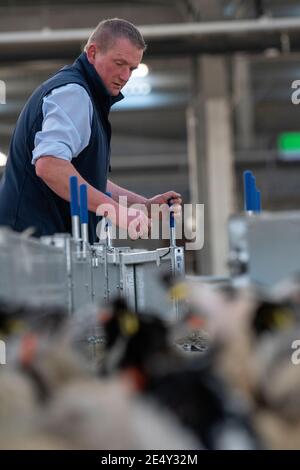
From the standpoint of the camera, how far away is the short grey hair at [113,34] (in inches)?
88.2

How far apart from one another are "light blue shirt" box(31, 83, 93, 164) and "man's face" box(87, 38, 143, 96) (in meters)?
0.23

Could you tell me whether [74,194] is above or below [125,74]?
below

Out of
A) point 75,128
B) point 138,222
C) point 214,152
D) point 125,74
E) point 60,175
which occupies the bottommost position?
point 138,222

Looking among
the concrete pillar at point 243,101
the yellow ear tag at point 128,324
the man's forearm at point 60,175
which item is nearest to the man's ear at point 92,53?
the man's forearm at point 60,175

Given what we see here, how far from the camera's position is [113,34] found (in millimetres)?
2256

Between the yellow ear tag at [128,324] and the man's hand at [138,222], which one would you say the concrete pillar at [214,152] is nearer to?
the man's hand at [138,222]

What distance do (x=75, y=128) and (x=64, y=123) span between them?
0.19 feet

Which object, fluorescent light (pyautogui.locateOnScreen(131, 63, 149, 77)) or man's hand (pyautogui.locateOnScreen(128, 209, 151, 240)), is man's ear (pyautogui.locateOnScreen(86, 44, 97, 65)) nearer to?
man's hand (pyautogui.locateOnScreen(128, 209, 151, 240))

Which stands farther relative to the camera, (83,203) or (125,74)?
(125,74)

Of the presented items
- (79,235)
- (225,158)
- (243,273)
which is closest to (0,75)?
(225,158)

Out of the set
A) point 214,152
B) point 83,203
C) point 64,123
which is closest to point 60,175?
point 64,123

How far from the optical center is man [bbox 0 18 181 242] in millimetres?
1987

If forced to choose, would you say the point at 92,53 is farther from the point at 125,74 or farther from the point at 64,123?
the point at 64,123

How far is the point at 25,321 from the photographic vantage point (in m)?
0.80
